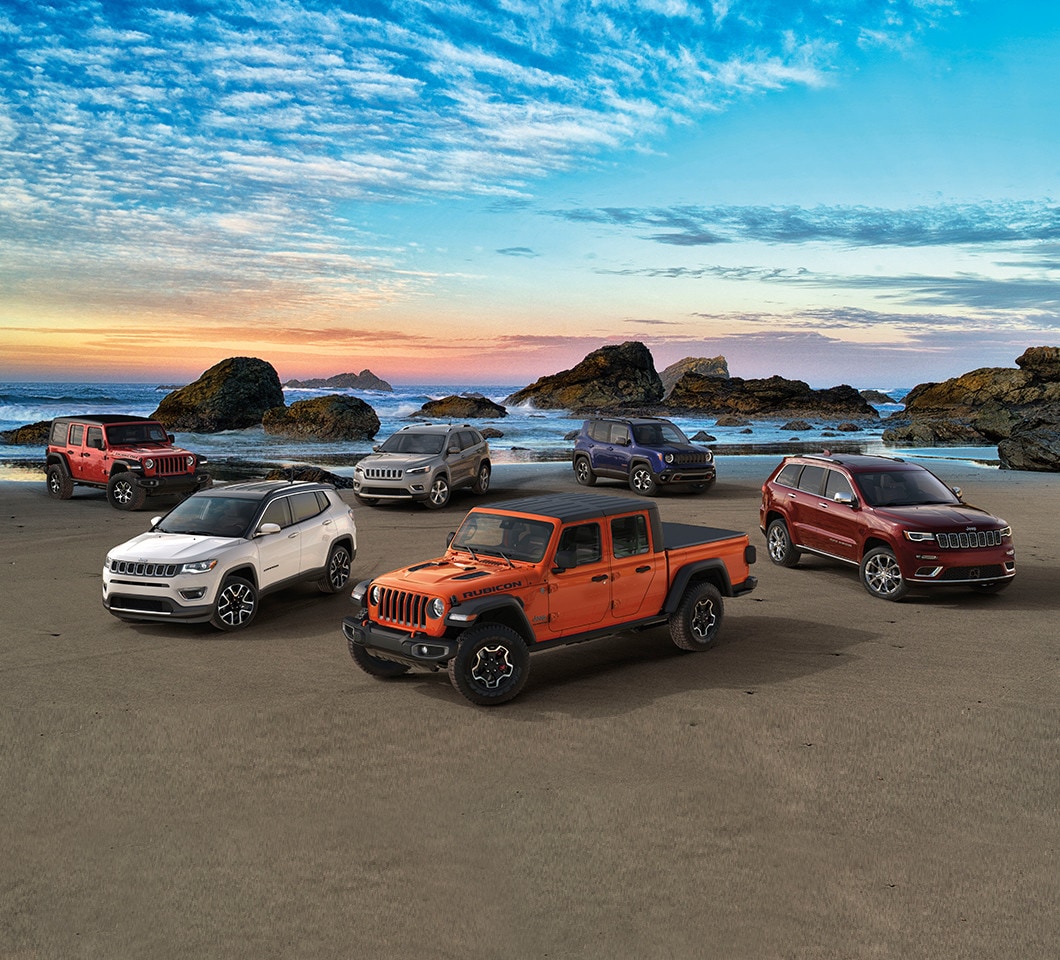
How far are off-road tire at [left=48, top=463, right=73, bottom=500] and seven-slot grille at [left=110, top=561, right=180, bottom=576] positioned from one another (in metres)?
14.6

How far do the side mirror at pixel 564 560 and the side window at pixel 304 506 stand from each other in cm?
537

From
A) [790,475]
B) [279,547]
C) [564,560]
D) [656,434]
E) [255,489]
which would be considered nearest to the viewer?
[564,560]

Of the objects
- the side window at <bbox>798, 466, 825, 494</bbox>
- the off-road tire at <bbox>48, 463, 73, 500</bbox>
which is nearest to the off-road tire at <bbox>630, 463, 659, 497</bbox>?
the side window at <bbox>798, 466, 825, 494</bbox>

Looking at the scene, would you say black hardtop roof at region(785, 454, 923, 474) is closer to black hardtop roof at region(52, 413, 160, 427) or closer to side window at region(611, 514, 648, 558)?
side window at region(611, 514, 648, 558)

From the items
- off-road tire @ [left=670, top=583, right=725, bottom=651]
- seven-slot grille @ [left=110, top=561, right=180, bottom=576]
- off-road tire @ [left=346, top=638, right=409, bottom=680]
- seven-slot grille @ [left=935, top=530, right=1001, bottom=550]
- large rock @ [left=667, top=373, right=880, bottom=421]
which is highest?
large rock @ [left=667, top=373, right=880, bottom=421]

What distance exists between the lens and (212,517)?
43.5 ft

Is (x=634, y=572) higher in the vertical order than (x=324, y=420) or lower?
lower

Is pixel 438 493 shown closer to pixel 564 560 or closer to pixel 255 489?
pixel 255 489

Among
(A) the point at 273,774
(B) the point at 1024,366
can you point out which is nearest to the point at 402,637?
(A) the point at 273,774

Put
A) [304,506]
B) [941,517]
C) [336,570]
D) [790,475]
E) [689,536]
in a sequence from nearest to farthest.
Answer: [689,536], [941,517], [304,506], [336,570], [790,475]

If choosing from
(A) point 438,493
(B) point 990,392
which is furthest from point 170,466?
(B) point 990,392

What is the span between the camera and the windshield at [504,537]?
9.82 metres

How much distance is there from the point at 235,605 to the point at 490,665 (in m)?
4.56

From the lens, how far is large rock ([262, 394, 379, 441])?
5341 centimetres
